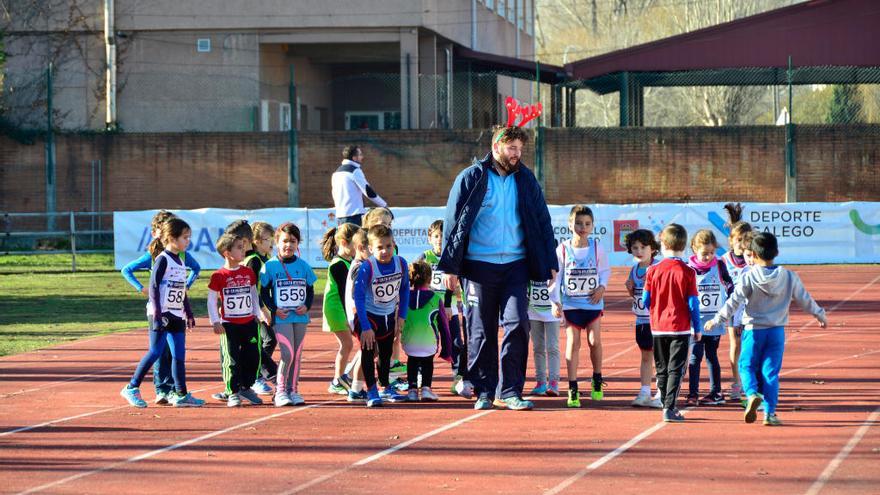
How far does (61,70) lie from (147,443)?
30779mm

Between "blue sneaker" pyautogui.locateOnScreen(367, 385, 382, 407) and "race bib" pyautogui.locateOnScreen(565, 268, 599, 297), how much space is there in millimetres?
1837

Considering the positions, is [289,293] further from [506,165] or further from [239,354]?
[506,165]

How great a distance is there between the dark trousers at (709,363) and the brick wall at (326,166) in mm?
21943

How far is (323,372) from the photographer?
13578 millimetres

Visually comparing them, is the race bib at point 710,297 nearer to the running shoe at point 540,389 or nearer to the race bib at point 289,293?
the running shoe at point 540,389

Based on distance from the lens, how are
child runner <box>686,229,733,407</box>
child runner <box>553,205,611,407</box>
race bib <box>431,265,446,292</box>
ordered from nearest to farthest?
child runner <box>686,229,733,407</box>
child runner <box>553,205,611,407</box>
race bib <box>431,265,446,292</box>

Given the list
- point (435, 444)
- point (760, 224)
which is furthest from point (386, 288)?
point (760, 224)

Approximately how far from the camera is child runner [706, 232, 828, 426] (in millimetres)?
9883

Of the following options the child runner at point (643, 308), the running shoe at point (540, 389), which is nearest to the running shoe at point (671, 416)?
the child runner at point (643, 308)

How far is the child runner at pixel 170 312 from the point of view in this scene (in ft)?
36.6

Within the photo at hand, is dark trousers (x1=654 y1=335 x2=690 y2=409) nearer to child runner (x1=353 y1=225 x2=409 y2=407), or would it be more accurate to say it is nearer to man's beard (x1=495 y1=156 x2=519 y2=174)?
man's beard (x1=495 y1=156 x2=519 y2=174)

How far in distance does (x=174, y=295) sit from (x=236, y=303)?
0.55 m

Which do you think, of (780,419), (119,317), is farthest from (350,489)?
(119,317)

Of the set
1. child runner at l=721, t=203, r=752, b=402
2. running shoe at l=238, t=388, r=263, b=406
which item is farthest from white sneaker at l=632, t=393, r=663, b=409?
running shoe at l=238, t=388, r=263, b=406
